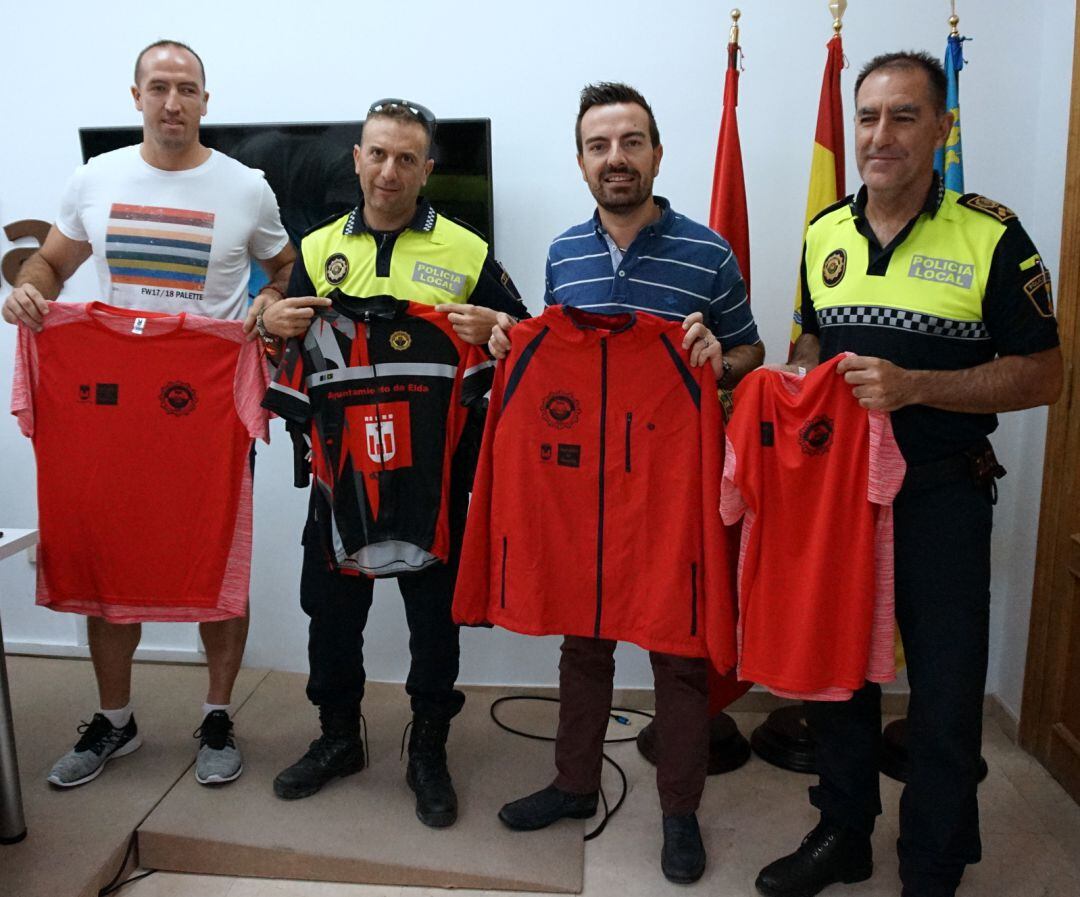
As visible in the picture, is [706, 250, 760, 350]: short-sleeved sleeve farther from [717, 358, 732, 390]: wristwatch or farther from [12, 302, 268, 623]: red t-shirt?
[12, 302, 268, 623]: red t-shirt

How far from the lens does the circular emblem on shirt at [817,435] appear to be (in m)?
1.98

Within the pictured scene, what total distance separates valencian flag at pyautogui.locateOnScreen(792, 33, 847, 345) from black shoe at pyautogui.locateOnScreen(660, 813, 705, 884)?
1404 mm

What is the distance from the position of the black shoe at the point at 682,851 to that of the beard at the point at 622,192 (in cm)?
154

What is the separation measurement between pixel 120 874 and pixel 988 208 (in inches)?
104

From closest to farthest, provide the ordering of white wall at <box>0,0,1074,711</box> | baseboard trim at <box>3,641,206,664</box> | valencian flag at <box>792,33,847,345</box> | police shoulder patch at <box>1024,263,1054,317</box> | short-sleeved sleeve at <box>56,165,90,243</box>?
police shoulder patch at <box>1024,263,1054,317</box>, short-sleeved sleeve at <box>56,165,90,243</box>, valencian flag at <box>792,33,847,345</box>, white wall at <box>0,0,1074,711</box>, baseboard trim at <box>3,641,206,664</box>

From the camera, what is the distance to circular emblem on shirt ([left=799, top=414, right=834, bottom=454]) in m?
1.98

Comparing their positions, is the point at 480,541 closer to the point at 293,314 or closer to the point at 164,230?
the point at 293,314

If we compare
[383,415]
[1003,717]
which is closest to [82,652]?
[383,415]

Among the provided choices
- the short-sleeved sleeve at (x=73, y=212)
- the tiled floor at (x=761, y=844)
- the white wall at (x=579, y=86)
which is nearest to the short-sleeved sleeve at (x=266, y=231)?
the short-sleeved sleeve at (x=73, y=212)

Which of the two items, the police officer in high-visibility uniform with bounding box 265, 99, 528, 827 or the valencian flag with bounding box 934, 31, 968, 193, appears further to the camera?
the valencian flag with bounding box 934, 31, 968, 193

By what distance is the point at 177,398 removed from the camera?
2426 millimetres

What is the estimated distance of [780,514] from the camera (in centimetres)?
204

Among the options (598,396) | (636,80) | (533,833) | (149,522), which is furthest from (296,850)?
(636,80)

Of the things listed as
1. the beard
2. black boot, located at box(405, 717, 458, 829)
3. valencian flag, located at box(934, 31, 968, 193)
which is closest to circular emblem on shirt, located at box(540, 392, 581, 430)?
the beard
